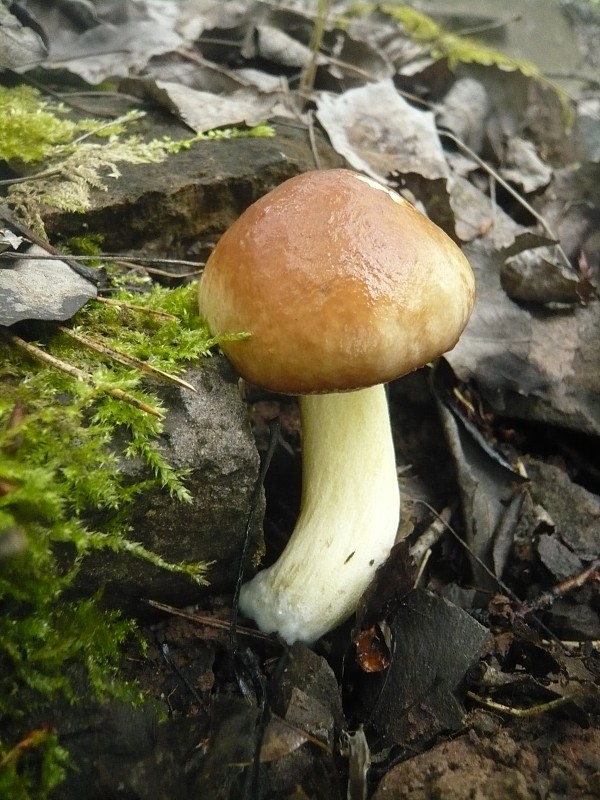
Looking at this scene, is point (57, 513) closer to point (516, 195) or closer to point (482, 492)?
point (482, 492)

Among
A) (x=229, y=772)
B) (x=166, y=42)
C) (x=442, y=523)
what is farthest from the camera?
(x=166, y=42)

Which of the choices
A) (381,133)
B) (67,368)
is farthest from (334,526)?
(381,133)

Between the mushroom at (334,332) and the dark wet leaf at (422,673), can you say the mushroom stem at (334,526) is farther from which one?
the dark wet leaf at (422,673)

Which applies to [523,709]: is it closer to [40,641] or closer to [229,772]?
[229,772]

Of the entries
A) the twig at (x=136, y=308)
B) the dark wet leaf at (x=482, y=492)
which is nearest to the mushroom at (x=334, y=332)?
the twig at (x=136, y=308)

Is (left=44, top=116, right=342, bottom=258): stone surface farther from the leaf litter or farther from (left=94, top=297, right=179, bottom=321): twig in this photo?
(left=94, top=297, right=179, bottom=321): twig

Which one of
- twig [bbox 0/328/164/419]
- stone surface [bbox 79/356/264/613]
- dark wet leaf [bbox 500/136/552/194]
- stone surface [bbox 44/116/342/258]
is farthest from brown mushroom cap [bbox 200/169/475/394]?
dark wet leaf [bbox 500/136/552/194]

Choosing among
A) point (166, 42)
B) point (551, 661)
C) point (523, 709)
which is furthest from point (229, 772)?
point (166, 42)
